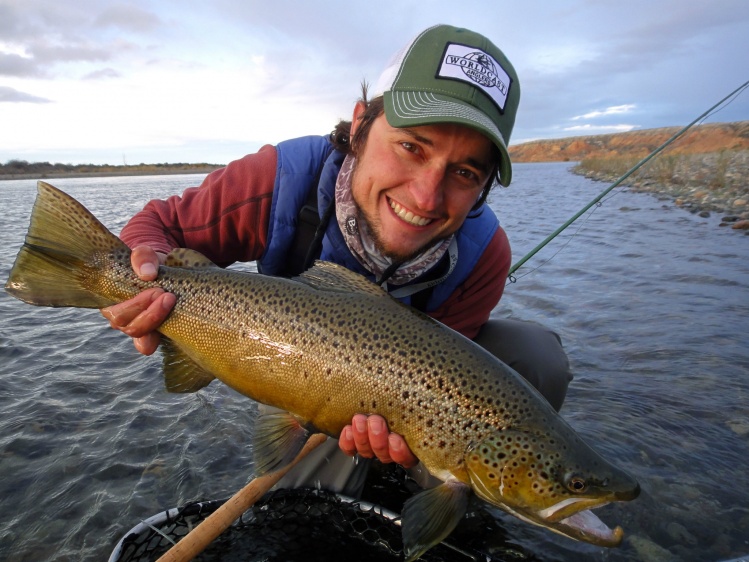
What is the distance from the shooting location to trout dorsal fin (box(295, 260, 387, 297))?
8.16 feet

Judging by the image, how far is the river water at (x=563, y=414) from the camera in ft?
9.70

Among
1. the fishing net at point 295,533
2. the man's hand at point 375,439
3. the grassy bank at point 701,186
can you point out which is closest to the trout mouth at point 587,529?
the fishing net at point 295,533

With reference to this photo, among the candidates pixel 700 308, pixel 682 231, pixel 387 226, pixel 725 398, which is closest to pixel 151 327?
pixel 387 226

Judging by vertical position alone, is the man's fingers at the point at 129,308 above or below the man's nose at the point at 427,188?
below

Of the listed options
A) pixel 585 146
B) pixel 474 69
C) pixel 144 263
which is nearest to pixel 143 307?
pixel 144 263

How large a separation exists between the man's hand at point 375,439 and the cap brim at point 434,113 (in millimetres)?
Result: 1409

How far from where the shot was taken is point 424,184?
8.51ft

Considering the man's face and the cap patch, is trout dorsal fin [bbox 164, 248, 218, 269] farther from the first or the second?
the cap patch

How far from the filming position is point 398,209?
275cm

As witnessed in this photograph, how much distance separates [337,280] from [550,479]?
51.7 inches

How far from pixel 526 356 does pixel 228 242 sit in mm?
2096

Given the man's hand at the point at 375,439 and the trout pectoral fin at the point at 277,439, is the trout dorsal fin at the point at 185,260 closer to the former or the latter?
the trout pectoral fin at the point at 277,439

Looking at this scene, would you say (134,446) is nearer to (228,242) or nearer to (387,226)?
(228,242)

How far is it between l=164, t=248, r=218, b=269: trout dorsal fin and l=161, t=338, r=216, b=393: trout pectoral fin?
1.33 ft
